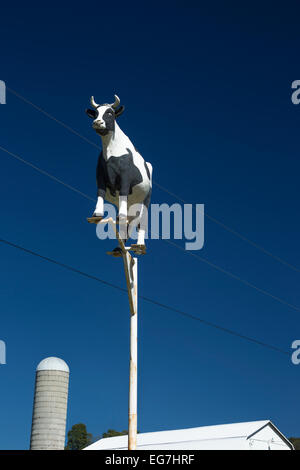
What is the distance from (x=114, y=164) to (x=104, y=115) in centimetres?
78

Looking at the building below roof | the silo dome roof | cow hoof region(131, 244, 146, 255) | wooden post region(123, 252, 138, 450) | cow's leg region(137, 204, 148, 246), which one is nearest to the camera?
wooden post region(123, 252, 138, 450)

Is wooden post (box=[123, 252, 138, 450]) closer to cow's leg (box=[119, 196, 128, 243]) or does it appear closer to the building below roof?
cow's leg (box=[119, 196, 128, 243])

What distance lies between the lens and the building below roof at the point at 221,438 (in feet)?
117

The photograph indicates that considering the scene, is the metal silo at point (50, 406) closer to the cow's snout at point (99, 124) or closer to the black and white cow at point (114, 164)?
the black and white cow at point (114, 164)

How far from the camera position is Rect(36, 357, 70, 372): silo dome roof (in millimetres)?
38775

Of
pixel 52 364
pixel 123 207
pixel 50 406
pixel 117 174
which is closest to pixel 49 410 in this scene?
pixel 50 406

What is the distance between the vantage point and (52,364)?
38906 millimetres

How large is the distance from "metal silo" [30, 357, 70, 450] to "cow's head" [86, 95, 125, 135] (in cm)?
3079

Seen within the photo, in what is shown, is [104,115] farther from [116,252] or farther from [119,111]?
[116,252]

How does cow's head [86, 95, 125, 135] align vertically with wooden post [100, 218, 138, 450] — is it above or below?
above

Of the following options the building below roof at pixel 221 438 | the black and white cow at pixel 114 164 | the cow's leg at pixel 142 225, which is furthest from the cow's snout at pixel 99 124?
the building below roof at pixel 221 438

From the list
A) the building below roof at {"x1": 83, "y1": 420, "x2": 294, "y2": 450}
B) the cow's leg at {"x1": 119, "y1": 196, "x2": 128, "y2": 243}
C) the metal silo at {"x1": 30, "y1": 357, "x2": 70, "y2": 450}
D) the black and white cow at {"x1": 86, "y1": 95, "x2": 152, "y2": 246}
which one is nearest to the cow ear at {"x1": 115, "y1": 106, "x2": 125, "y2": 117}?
the black and white cow at {"x1": 86, "y1": 95, "x2": 152, "y2": 246}
